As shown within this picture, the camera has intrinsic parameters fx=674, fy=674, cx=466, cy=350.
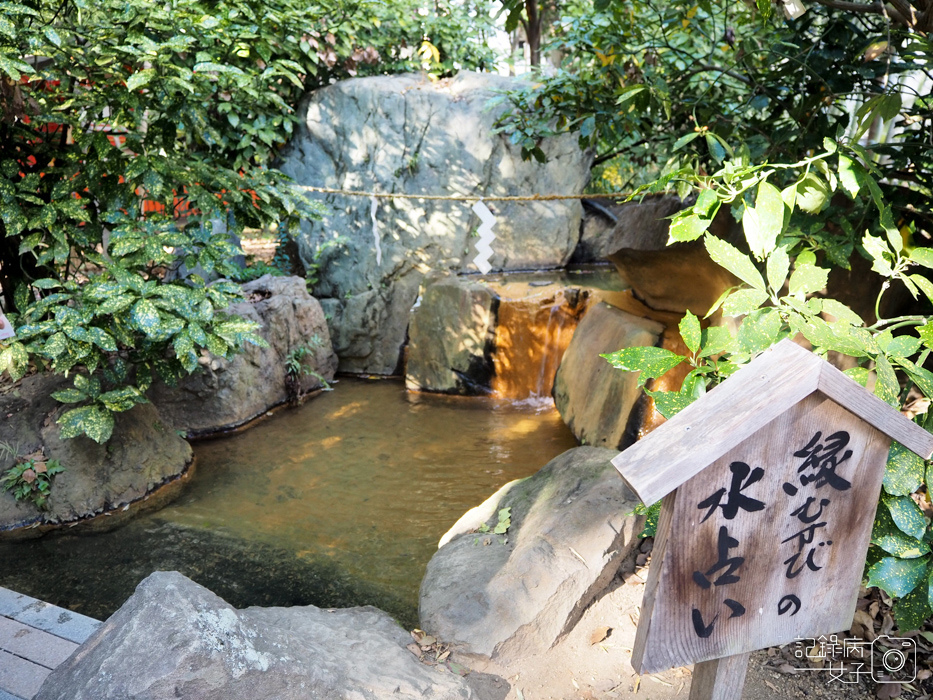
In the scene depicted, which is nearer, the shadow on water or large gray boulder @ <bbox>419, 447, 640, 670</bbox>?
large gray boulder @ <bbox>419, 447, 640, 670</bbox>

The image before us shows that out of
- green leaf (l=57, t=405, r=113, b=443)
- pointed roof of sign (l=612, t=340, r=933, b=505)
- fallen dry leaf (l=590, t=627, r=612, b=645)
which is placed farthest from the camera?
green leaf (l=57, t=405, r=113, b=443)

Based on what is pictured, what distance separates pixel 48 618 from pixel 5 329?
5.24 ft

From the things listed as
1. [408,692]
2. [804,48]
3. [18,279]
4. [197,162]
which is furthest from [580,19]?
[18,279]

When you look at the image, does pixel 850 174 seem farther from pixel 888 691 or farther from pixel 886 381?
pixel 888 691

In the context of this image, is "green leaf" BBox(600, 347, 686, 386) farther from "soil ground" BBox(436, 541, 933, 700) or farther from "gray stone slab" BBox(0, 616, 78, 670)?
"gray stone slab" BBox(0, 616, 78, 670)

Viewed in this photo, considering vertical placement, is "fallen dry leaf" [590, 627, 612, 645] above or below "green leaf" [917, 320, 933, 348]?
below

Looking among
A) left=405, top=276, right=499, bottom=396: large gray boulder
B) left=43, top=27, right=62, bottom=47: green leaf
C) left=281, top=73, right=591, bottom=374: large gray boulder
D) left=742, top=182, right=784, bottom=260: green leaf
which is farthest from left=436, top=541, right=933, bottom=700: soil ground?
left=281, top=73, right=591, bottom=374: large gray boulder

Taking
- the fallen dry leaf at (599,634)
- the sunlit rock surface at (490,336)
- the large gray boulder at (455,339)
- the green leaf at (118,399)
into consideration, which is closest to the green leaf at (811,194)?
the fallen dry leaf at (599,634)

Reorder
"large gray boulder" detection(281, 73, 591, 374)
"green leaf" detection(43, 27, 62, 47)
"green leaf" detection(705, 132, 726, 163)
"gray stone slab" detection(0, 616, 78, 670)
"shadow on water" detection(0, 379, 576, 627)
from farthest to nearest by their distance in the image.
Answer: "large gray boulder" detection(281, 73, 591, 374)
"shadow on water" detection(0, 379, 576, 627)
"green leaf" detection(43, 27, 62, 47)
"gray stone slab" detection(0, 616, 78, 670)
"green leaf" detection(705, 132, 726, 163)

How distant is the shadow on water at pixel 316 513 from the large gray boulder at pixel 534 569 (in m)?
0.53

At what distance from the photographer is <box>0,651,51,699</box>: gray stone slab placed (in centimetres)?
238

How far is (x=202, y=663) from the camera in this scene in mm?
1811

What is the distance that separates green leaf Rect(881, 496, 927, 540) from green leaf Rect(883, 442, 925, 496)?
0.11 ft

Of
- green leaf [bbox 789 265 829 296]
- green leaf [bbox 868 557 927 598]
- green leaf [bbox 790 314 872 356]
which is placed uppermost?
green leaf [bbox 789 265 829 296]
